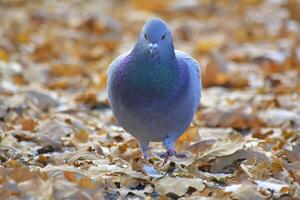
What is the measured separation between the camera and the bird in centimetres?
434

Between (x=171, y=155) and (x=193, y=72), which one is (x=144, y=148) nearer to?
(x=171, y=155)

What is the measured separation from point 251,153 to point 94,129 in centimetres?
151

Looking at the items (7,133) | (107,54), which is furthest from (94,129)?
(107,54)

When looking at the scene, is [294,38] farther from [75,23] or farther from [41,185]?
[41,185]

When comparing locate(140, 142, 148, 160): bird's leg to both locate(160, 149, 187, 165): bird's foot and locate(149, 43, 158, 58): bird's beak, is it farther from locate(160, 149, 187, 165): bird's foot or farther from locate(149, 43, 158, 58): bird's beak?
locate(149, 43, 158, 58): bird's beak

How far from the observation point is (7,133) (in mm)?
5156

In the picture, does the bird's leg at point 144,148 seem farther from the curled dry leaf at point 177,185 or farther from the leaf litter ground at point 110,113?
the curled dry leaf at point 177,185

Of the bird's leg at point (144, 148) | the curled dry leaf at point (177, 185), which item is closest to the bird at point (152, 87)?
the bird's leg at point (144, 148)

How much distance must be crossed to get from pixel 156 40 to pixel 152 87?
0.81 ft

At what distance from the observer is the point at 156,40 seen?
437cm

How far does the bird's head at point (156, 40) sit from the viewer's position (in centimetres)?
435

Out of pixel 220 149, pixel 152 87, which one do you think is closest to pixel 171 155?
pixel 220 149

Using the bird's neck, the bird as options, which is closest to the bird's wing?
the bird

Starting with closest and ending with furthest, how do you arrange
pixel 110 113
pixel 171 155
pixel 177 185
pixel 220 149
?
pixel 177 185 < pixel 171 155 < pixel 220 149 < pixel 110 113
